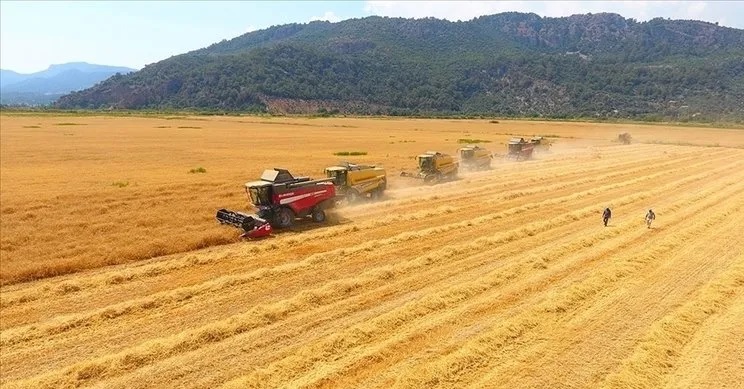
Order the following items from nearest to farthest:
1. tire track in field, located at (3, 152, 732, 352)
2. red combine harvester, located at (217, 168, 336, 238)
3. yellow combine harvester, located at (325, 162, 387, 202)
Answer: tire track in field, located at (3, 152, 732, 352), red combine harvester, located at (217, 168, 336, 238), yellow combine harvester, located at (325, 162, 387, 202)

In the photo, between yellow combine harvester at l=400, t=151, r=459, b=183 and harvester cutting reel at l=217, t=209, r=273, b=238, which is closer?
harvester cutting reel at l=217, t=209, r=273, b=238

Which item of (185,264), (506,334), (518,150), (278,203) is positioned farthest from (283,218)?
(518,150)

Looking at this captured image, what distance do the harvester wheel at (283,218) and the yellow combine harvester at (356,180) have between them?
4.82m

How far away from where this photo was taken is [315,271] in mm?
15672

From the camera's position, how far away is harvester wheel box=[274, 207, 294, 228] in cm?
2155

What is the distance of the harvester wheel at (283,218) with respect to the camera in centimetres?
2155

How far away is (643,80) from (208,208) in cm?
20601

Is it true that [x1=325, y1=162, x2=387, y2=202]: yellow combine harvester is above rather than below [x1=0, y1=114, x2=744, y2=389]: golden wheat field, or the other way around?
above

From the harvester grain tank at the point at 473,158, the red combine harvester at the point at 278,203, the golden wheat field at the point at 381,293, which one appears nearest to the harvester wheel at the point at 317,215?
the red combine harvester at the point at 278,203

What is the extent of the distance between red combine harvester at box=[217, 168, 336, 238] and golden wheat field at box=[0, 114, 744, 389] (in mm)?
734

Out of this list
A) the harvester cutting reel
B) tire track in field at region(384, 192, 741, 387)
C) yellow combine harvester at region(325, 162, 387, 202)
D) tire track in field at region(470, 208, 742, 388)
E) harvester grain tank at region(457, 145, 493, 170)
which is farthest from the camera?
harvester grain tank at region(457, 145, 493, 170)

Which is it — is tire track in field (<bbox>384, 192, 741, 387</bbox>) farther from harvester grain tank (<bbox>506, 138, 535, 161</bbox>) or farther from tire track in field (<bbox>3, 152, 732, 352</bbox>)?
harvester grain tank (<bbox>506, 138, 535, 161</bbox>)

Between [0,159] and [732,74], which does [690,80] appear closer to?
[732,74]

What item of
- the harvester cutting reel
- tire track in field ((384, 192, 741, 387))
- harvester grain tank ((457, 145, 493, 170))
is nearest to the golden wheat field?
tire track in field ((384, 192, 741, 387))
